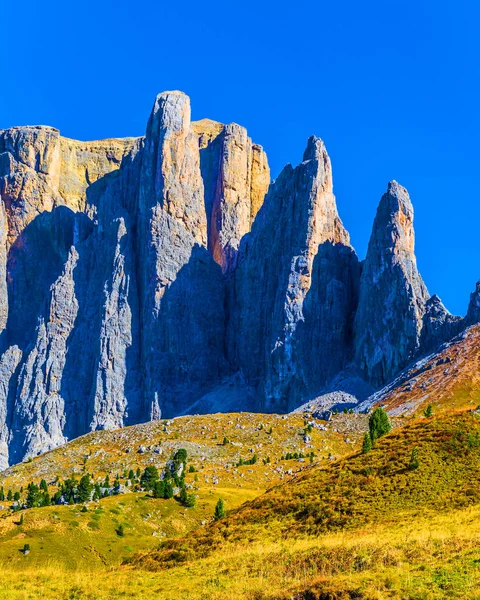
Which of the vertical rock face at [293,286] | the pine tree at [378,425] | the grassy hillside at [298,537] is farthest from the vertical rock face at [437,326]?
the pine tree at [378,425]

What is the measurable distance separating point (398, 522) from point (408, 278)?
406 feet

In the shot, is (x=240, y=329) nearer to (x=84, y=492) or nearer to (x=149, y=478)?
(x=149, y=478)

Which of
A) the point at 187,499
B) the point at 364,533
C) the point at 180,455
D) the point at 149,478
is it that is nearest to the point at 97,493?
the point at 149,478

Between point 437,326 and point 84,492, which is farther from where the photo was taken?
point 437,326

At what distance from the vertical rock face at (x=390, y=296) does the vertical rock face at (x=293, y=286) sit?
9.36m

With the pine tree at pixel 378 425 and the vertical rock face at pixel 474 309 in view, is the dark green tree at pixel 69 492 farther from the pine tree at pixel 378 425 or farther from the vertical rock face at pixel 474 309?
the vertical rock face at pixel 474 309

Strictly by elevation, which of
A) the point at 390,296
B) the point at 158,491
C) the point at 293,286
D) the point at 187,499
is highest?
the point at 293,286

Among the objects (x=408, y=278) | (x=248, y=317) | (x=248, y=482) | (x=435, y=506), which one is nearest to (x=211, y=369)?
(x=248, y=317)

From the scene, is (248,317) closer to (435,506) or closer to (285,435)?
(285,435)

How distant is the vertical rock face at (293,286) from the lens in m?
170

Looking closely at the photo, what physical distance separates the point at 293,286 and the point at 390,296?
2302cm

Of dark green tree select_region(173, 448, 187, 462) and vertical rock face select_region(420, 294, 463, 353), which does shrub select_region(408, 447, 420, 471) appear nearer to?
dark green tree select_region(173, 448, 187, 462)

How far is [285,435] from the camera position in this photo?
111 meters

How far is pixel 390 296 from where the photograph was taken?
162 metres
